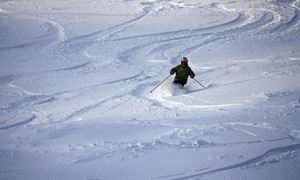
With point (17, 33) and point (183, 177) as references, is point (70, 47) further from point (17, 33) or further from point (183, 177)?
point (183, 177)

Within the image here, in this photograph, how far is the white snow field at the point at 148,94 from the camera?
668 cm

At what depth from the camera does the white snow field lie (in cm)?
668

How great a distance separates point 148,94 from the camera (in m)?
10.5

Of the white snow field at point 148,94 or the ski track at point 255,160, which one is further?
the white snow field at point 148,94

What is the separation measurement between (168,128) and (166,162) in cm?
140

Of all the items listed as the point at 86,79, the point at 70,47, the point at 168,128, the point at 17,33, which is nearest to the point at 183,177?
the point at 168,128

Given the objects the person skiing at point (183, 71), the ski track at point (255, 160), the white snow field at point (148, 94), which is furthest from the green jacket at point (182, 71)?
the ski track at point (255, 160)

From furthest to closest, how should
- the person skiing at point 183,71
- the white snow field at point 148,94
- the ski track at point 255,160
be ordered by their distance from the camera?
the person skiing at point 183,71
the white snow field at point 148,94
the ski track at point 255,160

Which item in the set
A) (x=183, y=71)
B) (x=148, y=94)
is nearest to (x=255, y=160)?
(x=183, y=71)

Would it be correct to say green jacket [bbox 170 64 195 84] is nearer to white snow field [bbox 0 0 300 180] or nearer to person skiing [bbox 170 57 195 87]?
person skiing [bbox 170 57 195 87]

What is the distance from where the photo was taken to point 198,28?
16.7 m

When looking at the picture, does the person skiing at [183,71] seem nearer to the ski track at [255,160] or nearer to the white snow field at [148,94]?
the white snow field at [148,94]

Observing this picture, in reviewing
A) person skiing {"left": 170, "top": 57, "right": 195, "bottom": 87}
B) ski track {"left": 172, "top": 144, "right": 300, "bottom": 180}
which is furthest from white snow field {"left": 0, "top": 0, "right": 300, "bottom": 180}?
person skiing {"left": 170, "top": 57, "right": 195, "bottom": 87}

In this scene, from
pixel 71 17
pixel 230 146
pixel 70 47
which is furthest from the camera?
pixel 71 17
